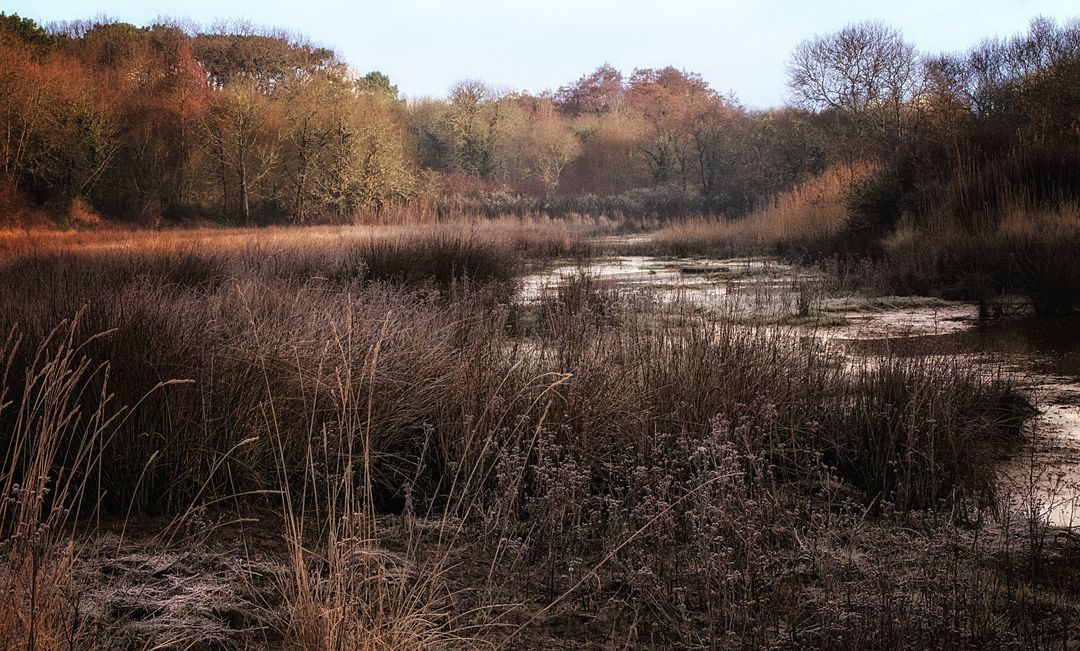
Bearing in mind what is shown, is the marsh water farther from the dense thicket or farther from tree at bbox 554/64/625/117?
tree at bbox 554/64/625/117

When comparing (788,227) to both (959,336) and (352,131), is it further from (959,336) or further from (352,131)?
(352,131)

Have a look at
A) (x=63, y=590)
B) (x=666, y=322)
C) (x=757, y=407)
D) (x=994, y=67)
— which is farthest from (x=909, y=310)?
(x=994, y=67)

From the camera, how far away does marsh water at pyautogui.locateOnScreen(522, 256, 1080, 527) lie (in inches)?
158

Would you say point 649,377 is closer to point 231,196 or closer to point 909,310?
point 909,310

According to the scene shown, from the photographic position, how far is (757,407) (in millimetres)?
4234

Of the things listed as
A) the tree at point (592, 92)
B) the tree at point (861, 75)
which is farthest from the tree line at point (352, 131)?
the tree at point (592, 92)

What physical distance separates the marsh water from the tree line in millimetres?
4398

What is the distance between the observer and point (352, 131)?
30.7m

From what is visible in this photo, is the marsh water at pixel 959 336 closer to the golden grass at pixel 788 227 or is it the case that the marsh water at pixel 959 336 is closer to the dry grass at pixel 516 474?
the dry grass at pixel 516 474

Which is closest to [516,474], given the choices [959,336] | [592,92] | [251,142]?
[959,336]

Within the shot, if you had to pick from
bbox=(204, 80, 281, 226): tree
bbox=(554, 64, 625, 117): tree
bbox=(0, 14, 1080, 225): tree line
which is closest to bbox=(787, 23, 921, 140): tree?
bbox=(0, 14, 1080, 225): tree line

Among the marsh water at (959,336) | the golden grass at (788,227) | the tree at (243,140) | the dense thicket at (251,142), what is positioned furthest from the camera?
the tree at (243,140)

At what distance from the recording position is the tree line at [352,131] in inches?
809

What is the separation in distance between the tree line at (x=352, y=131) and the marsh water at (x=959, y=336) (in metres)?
4.40
